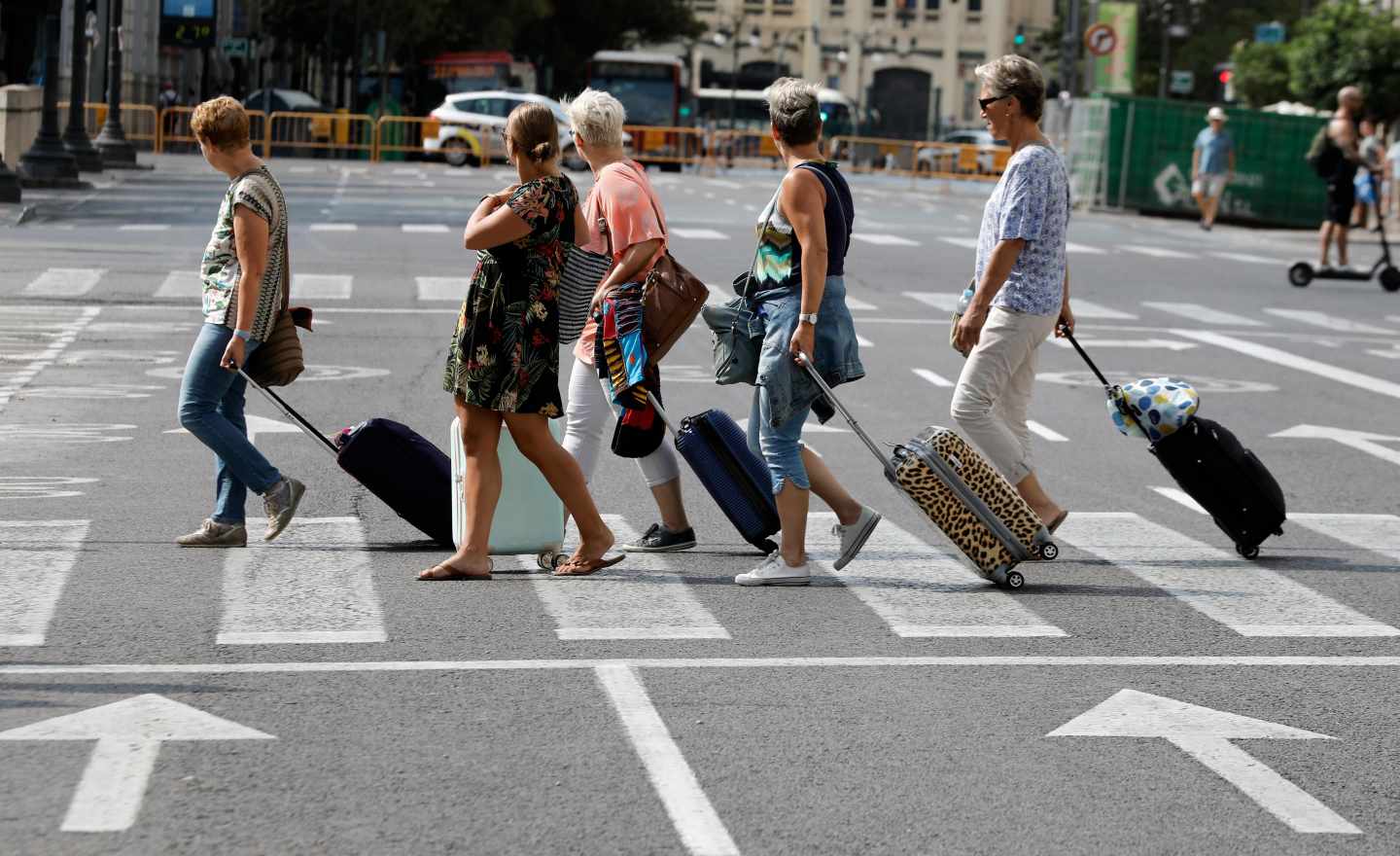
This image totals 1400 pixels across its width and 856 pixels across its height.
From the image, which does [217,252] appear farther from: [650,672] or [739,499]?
[650,672]

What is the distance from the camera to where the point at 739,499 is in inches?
324

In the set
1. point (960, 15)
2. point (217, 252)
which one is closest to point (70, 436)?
point (217, 252)

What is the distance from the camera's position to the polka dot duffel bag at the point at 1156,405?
8398mm

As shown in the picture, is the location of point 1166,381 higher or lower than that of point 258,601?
higher

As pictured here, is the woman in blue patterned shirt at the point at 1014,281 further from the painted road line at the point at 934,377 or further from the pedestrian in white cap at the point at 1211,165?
the pedestrian in white cap at the point at 1211,165

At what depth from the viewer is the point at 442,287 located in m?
20.1

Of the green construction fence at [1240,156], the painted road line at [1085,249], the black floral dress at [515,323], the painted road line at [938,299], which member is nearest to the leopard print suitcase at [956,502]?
the black floral dress at [515,323]

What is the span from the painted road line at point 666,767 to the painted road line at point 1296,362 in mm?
9356

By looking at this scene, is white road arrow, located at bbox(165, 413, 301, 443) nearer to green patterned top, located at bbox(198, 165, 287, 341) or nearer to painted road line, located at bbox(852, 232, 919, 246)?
green patterned top, located at bbox(198, 165, 287, 341)

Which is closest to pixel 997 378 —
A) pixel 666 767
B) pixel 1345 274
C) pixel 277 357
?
pixel 277 357

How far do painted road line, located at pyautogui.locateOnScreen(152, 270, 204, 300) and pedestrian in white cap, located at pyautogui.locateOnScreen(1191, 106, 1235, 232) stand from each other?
19.1 meters

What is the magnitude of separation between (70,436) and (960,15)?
389 ft

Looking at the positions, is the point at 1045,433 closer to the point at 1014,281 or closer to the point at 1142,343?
the point at 1014,281

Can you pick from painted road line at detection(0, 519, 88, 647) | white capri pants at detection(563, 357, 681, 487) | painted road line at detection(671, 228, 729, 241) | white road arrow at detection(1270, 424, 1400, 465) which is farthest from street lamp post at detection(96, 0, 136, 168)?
white capri pants at detection(563, 357, 681, 487)
